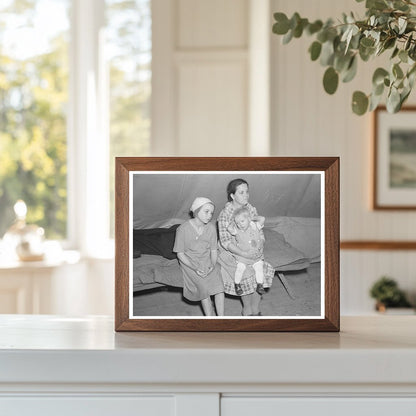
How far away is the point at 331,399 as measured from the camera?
618 mm

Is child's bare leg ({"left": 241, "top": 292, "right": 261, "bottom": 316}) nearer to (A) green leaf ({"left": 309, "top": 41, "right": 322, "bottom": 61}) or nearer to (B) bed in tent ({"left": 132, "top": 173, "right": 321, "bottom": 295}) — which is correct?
(B) bed in tent ({"left": 132, "top": 173, "right": 321, "bottom": 295})

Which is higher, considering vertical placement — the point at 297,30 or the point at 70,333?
the point at 297,30

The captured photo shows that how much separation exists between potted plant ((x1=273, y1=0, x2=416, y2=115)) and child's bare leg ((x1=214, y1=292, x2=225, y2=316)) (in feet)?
0.88

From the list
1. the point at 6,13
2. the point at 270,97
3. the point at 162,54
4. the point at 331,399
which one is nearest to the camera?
the point at 331,399

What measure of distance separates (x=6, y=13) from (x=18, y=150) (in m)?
0.91

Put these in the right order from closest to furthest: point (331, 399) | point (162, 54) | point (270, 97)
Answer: point (331, 399)
point (270, 97)
point (162, 54)

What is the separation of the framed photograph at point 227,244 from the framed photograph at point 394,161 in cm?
262

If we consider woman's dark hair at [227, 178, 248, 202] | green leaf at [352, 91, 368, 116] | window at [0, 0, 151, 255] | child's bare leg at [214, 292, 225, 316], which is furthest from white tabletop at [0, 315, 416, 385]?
window at [0, 0, 151, 255]

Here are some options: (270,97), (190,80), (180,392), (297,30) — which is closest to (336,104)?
(270,97)

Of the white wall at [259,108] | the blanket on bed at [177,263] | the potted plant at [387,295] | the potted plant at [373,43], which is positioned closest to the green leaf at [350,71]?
the potted plant at [373,43]

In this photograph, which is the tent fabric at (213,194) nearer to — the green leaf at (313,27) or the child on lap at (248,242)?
the child on lap at (248,242)

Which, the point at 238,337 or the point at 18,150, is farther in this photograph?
the point at 18,150

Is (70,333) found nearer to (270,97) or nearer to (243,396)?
(243,396)

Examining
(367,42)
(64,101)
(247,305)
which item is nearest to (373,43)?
(367,42)
